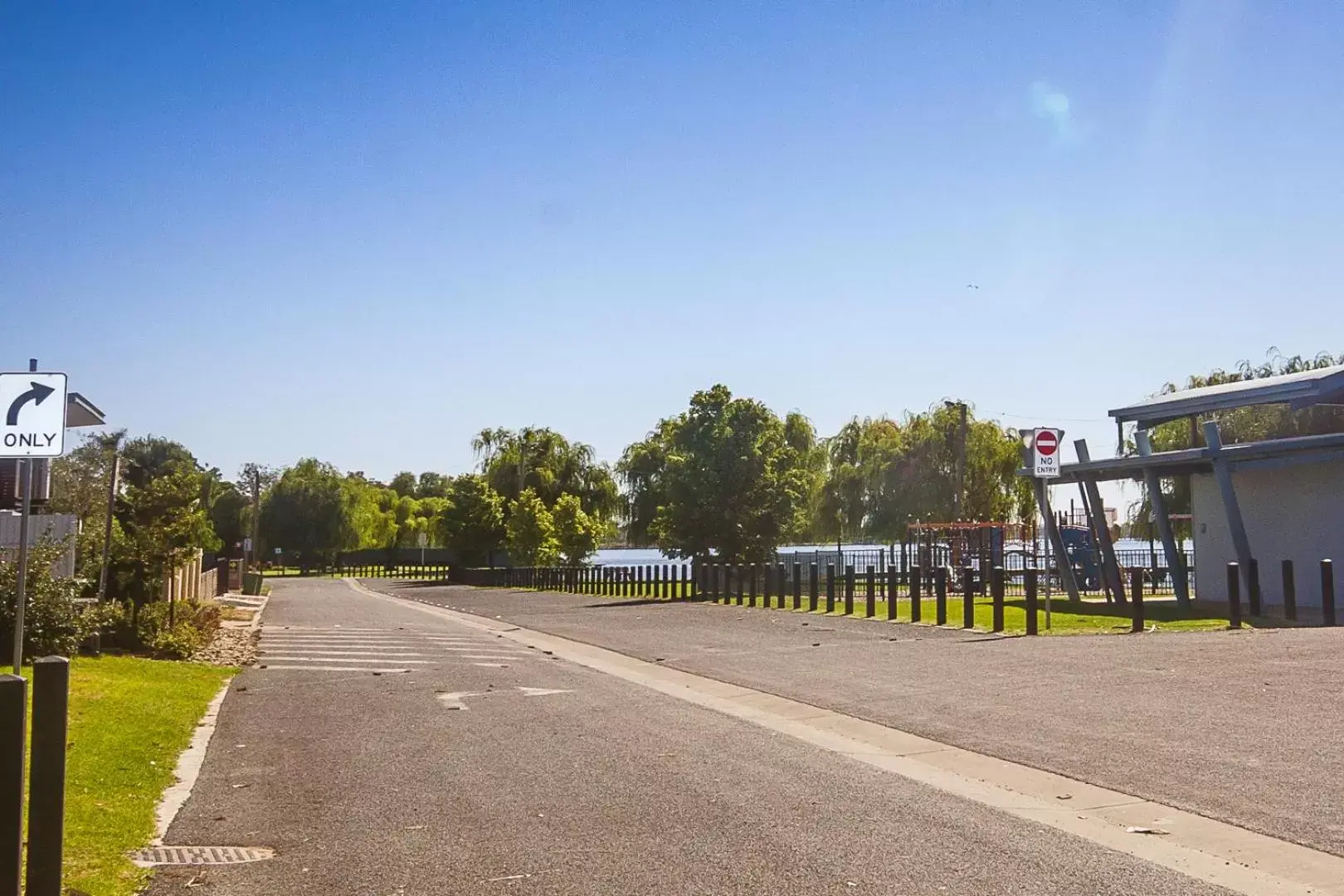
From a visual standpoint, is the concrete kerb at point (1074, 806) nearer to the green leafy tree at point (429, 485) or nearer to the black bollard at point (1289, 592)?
the black bollard at point (1289, 592)

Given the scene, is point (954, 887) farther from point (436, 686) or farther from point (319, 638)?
point (319, 638)

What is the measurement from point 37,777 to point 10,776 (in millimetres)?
192

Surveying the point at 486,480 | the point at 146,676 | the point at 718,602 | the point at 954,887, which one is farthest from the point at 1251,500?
the point at 486,480

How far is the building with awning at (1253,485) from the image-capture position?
23875 mm

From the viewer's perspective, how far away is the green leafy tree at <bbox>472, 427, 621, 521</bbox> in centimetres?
7300

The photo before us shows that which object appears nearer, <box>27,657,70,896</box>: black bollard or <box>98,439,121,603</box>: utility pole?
<box>27,657,70,896</box>: black bollard

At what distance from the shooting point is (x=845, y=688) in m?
13.2

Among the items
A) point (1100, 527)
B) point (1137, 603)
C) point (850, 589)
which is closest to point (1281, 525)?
point (1100, 527)

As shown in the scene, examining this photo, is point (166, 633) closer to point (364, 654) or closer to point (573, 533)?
point (364, 654)

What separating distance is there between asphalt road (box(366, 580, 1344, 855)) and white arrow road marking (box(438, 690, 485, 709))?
306 centimetres

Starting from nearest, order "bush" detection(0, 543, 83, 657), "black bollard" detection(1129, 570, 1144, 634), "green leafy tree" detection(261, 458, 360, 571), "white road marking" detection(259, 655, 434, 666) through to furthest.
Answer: "bush" detection(0, 543, 83, 657) → "white road marking" detection(259, 655, 434, 666) → "black bollard" detection(1129, 570, 1144, 634) → "green leafy tree" detection(261, 458, 360, 571)

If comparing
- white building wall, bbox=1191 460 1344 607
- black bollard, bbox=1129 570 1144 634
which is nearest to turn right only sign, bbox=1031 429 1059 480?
black bollard, bbox=1129 570 1144 634

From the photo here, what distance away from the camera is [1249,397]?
25297 millimetres

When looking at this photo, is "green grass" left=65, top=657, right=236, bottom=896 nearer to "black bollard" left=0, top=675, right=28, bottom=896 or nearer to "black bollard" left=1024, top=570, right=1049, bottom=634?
"black bollard" left=0, top=675, right=28, bottom=896
